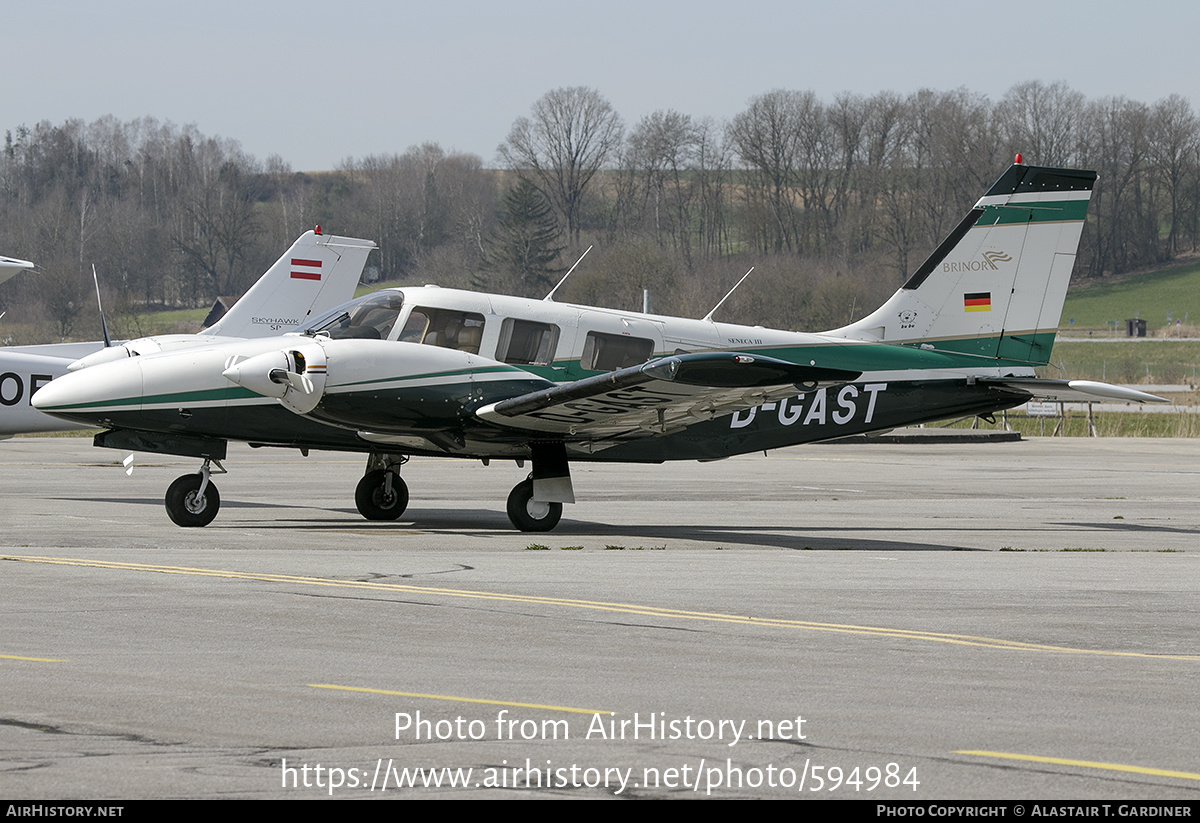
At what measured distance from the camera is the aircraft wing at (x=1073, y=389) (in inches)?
550

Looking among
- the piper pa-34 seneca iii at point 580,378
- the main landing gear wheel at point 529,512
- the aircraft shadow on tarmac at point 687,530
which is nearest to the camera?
the piper pa-34 seneca iii at point 580,378

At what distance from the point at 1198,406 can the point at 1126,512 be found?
2585 centimetres

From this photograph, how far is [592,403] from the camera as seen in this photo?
13.1 meters

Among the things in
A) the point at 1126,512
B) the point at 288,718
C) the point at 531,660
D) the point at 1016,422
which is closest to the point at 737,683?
the point at 531,660

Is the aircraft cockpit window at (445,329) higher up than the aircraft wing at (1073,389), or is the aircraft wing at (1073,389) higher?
the aircraft cockpit window at (445,329)

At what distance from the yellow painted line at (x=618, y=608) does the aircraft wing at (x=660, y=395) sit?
3.34 meters

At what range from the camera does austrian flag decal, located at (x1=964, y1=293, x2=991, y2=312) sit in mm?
16453

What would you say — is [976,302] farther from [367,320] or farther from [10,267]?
[10,267]

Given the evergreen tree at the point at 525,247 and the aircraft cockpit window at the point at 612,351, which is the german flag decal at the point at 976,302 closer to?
the aircraft cockpit window at the point at 612,351

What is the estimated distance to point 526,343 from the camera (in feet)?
47.8

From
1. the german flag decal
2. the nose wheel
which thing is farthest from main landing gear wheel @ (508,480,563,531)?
the german flag decal

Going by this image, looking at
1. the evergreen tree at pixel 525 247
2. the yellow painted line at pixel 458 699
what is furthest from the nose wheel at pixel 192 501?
the evergreen tree at pixel 525 247

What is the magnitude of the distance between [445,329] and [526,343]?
998 millimetres

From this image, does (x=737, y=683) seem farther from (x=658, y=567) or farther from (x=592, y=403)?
(x=592, y=403)
